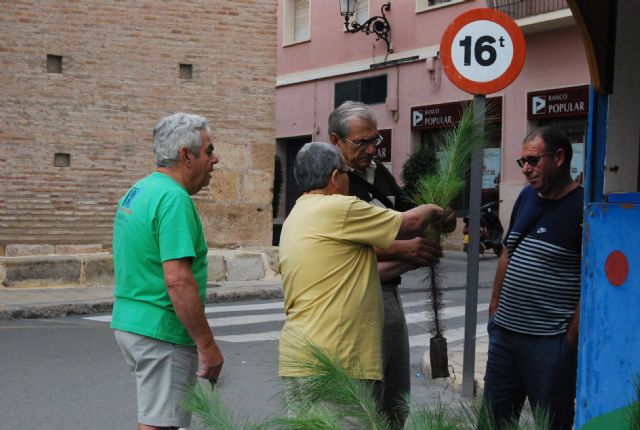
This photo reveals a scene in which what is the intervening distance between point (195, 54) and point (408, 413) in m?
13.9

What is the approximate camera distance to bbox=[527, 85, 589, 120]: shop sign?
20.6 m

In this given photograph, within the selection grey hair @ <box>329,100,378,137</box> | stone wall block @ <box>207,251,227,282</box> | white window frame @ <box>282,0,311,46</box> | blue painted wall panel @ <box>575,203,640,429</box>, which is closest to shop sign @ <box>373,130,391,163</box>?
white window frame @ <box>282,0,311,46</box>

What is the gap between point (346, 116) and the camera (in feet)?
12.4

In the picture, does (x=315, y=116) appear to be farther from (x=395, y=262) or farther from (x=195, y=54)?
(x=395, y=262)

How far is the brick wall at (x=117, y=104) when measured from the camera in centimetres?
1359

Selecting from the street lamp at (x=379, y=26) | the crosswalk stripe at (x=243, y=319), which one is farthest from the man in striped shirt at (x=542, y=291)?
the street lamp at (x=379, y=26)

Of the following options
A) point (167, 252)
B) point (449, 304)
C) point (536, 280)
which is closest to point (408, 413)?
point (167, 252)

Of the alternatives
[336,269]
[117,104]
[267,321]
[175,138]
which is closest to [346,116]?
[175,138]

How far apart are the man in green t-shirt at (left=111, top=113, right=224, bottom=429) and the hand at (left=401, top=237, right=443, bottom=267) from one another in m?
0.79

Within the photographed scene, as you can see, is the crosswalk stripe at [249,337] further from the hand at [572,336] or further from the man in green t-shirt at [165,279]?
the hand at [572,336]

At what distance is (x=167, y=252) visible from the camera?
3.44m

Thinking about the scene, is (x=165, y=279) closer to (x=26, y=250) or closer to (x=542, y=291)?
(x=542, y=291)

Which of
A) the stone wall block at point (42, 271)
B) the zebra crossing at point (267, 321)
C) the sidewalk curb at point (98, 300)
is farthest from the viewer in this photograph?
the stone wall block at point (42, 271)

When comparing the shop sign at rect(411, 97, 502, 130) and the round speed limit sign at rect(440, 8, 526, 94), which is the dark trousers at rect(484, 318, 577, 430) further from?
the shop sign at rect(411, 97, 502, 130)
